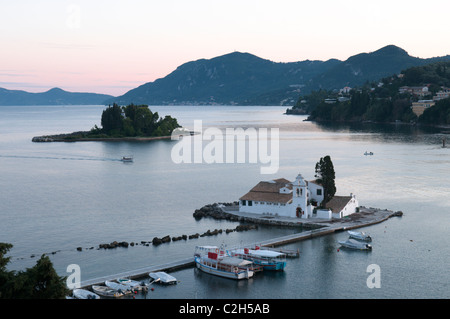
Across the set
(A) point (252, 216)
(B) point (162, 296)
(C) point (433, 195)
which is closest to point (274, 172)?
(C) point (433, 195)

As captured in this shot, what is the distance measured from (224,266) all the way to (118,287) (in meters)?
6.57

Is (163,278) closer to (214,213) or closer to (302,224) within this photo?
(302,224)

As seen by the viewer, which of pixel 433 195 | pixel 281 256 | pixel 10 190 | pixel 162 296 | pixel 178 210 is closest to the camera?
pixel 162 296

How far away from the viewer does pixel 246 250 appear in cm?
3438

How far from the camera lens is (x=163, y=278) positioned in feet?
99.6

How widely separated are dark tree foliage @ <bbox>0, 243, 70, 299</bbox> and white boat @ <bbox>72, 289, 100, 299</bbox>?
600 centimetres

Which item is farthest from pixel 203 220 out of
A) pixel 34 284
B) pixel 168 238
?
pixel 34 284

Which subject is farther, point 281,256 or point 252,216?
point 252,216

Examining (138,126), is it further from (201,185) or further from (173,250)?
(173,250)

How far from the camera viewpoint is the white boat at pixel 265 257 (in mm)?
32906

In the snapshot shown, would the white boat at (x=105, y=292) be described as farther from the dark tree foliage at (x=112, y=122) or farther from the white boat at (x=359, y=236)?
the dark tree foliage at (x=112, y=122)

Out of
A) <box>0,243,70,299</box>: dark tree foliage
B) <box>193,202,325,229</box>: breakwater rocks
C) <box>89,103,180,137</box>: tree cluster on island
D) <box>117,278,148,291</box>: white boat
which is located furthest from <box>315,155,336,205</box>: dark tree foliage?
<box>89,103,180,137</box>: tree cluster on island

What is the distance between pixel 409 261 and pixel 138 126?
10888cm
